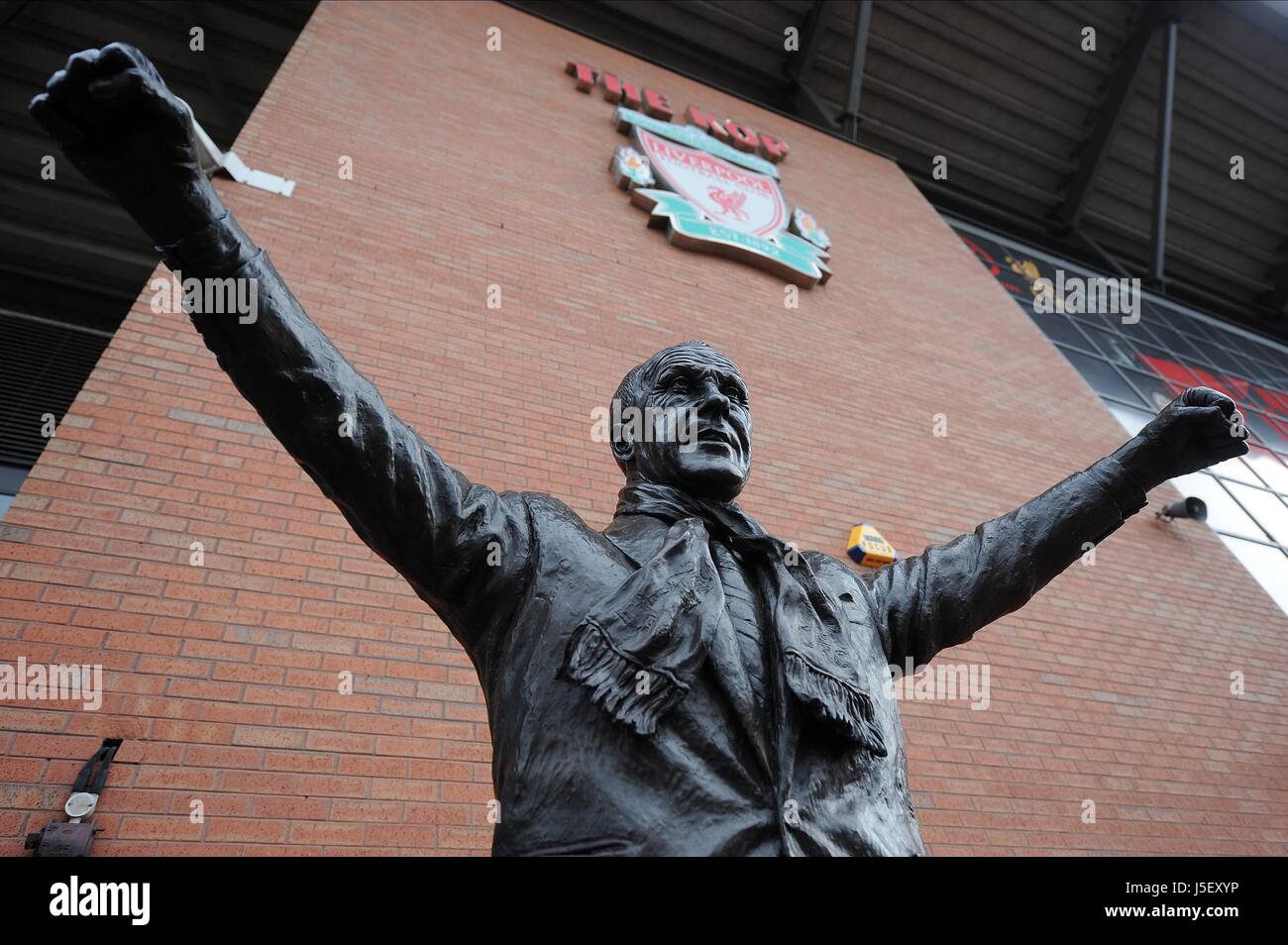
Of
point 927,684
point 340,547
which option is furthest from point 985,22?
point 340,547

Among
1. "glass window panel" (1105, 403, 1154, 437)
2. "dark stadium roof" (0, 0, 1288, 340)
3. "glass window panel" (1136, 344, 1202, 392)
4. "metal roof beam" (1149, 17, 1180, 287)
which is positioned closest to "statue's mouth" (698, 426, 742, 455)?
"glass window panel" (1105, 403, 1154, 437)

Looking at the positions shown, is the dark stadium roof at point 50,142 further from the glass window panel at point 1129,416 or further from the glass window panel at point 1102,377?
the glass window panel at point 1129,416

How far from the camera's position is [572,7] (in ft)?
31.6

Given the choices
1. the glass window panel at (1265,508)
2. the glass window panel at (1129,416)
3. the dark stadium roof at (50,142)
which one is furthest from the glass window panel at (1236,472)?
the dark stadium roof at (50,142)

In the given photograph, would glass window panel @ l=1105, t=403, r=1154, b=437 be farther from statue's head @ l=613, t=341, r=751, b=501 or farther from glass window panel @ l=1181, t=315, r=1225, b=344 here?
statue's head @ l=613, t=341, r=751, b=501

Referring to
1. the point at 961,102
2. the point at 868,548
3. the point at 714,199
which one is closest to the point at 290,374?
the point at 868,548

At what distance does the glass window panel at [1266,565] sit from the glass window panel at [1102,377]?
5.90 feet

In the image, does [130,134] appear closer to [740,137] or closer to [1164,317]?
[740,137]

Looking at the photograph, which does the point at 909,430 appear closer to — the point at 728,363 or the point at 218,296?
the point at 728,363

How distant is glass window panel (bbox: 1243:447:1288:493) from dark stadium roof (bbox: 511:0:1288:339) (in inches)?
166

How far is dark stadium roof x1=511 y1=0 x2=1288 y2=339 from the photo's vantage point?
32.8ft

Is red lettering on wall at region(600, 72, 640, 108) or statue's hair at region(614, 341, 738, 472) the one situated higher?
red lettering on wall at region(600, 72, 640, 108)

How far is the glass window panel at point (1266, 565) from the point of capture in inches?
263

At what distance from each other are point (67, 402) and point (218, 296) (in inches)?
207
